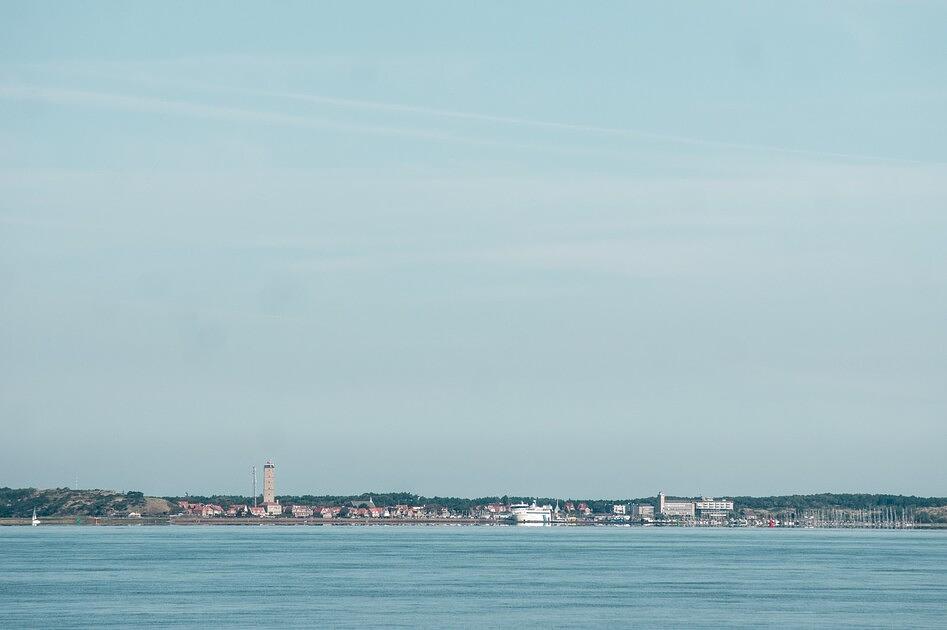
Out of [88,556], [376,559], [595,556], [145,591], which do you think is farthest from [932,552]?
[145,591]

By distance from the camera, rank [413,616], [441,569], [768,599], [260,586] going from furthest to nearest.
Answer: [441,569], [260,586], [768,599], [413,616]

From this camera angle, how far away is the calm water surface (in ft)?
200

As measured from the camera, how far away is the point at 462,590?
7562cm

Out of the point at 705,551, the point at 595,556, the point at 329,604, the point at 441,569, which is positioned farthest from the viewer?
the point at 705,551

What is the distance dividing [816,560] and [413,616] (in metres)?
68.6

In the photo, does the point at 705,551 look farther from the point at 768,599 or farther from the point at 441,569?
the point at 768,599

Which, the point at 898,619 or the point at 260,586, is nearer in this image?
the point at 898,619

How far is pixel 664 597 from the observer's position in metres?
72.3

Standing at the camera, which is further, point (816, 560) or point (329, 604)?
point (816, 560)

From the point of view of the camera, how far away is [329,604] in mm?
66688

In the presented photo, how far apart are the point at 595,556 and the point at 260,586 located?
52815 mm

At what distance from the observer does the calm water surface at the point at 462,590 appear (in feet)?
200

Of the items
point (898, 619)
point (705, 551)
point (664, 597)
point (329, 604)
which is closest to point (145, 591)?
point (329, 604)

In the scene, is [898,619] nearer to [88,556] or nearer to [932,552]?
[88,556]
